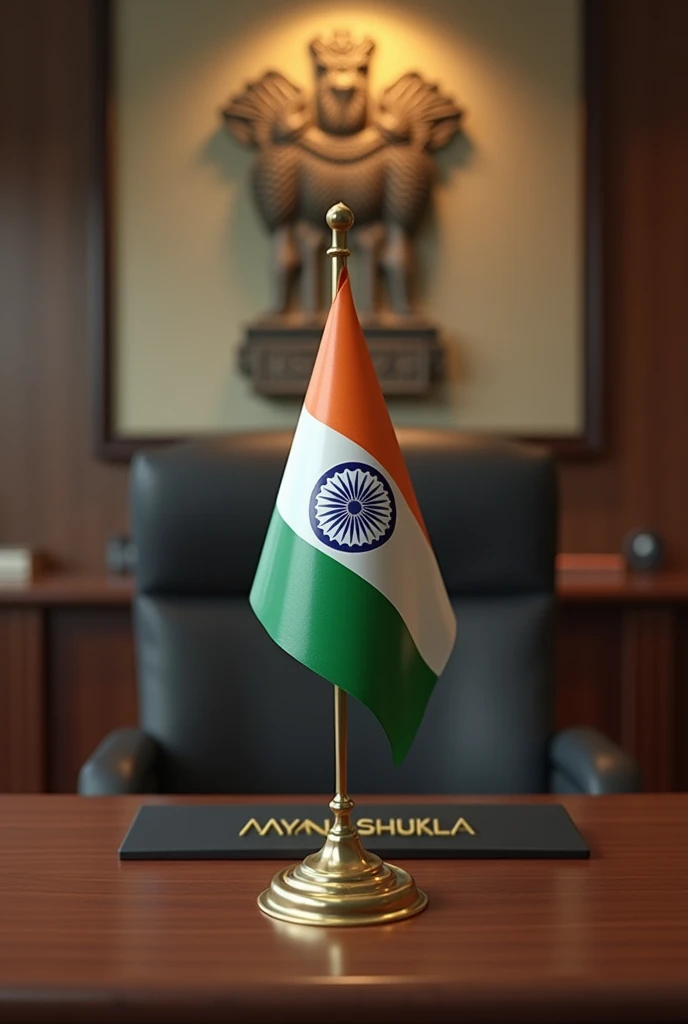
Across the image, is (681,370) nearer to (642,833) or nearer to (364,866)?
(642,833)

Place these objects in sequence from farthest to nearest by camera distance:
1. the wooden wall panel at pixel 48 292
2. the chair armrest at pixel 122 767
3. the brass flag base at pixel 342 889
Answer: the wooden wall panel at pixel 48 292 → the chair armrest at pixel 122 767 → the brass flag base at pixel 342 889

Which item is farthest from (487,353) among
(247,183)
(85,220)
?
(85,220)

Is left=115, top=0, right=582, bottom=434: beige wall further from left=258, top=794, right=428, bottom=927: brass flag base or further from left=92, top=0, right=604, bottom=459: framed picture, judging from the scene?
left=258, top=794, right=428, bottom=927: brass flag base

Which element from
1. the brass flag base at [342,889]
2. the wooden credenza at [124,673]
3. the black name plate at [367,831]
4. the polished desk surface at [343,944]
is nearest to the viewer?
the polished desk surface at [343,944]

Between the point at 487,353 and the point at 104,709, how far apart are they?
1.24 m

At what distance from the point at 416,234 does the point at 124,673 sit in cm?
126

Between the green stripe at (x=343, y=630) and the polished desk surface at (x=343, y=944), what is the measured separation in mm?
165

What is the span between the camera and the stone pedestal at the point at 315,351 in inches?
110

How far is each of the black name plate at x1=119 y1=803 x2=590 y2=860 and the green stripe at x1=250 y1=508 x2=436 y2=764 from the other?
0.18 meters

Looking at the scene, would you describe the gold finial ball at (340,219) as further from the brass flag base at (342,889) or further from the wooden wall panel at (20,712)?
the wooden wall panel at (20,712)

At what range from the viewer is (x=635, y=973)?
2.47 ft

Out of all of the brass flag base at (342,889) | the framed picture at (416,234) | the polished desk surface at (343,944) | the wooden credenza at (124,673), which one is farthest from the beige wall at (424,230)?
the brass flag base at (342,889)

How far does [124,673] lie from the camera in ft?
8.27

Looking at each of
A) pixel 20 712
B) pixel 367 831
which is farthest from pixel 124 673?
pixel 367 831
